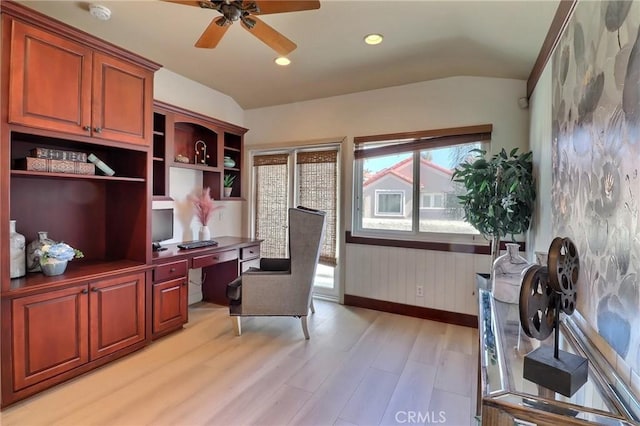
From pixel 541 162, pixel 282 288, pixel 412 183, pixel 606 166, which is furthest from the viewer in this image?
pixel 412 183

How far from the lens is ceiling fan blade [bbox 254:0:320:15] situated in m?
1.77

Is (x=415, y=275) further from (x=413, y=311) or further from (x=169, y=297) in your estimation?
(x=169, y=297)

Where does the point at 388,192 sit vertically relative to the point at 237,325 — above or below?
above

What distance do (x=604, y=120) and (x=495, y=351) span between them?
3.18 feet

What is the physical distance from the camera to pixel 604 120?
121cm

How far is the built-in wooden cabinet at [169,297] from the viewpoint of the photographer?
2889mm

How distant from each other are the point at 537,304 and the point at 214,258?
9.99ft

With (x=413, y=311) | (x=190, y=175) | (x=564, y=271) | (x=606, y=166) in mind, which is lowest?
(x=413, y=311)

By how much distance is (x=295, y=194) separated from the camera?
14.6 ft

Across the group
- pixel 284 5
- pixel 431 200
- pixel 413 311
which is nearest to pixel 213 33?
pixel 284 5

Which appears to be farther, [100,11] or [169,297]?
[169,297]

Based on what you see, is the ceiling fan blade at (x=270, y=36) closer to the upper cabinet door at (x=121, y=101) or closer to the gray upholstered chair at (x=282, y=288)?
the upper cabinet door at (x=121, y=101)

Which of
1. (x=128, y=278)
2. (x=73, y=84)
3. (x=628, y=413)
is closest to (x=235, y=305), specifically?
(x=128, y=278)

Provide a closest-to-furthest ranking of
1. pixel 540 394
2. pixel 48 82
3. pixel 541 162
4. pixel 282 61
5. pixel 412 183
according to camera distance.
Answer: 1. pixel 540 394
2. pixel 48 82
3. pixel 541 162
4. pixel 282 61
5. pixel 412 183
